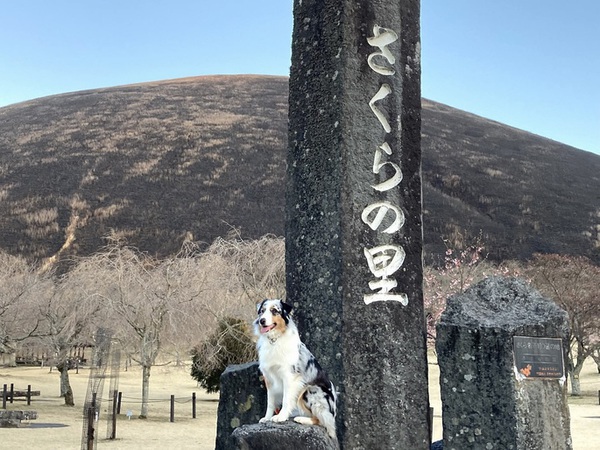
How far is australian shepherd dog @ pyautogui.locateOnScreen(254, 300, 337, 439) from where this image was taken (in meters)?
4.95

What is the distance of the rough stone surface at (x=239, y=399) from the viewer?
23.0 ft

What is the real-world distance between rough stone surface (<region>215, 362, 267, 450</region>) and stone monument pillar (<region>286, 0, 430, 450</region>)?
0.63 meters

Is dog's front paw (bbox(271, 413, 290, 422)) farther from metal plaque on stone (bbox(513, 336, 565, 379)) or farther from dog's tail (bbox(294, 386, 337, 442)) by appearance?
metal plaque on stone (bbox(513, 336, 565, 379))

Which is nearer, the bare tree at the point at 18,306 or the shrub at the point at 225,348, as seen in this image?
the shrub at the point at 225,348

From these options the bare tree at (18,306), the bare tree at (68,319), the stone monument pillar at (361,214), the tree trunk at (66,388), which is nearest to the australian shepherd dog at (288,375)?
the stone monument pillar at (361,214)

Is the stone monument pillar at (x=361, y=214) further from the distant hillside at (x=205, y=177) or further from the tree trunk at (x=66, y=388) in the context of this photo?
the distant hillside at (x=205, y=177)

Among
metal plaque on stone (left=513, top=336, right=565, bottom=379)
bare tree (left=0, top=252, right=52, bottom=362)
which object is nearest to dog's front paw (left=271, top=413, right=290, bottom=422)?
metal plaque on stone (left=513, top=336, right=565, bottom=379)

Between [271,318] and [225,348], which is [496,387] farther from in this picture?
[225,348]

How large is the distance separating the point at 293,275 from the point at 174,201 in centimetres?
8043

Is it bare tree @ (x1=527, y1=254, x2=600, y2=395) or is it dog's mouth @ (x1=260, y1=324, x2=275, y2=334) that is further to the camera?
bare tree @ (x1=527, y1=254, x2=600, y2=395)

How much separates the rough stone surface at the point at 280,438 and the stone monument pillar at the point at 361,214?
207cm

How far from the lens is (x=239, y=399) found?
7133 mm

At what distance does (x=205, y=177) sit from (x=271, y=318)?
88.6 meters

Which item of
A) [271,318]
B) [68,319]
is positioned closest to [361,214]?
[271,318]
